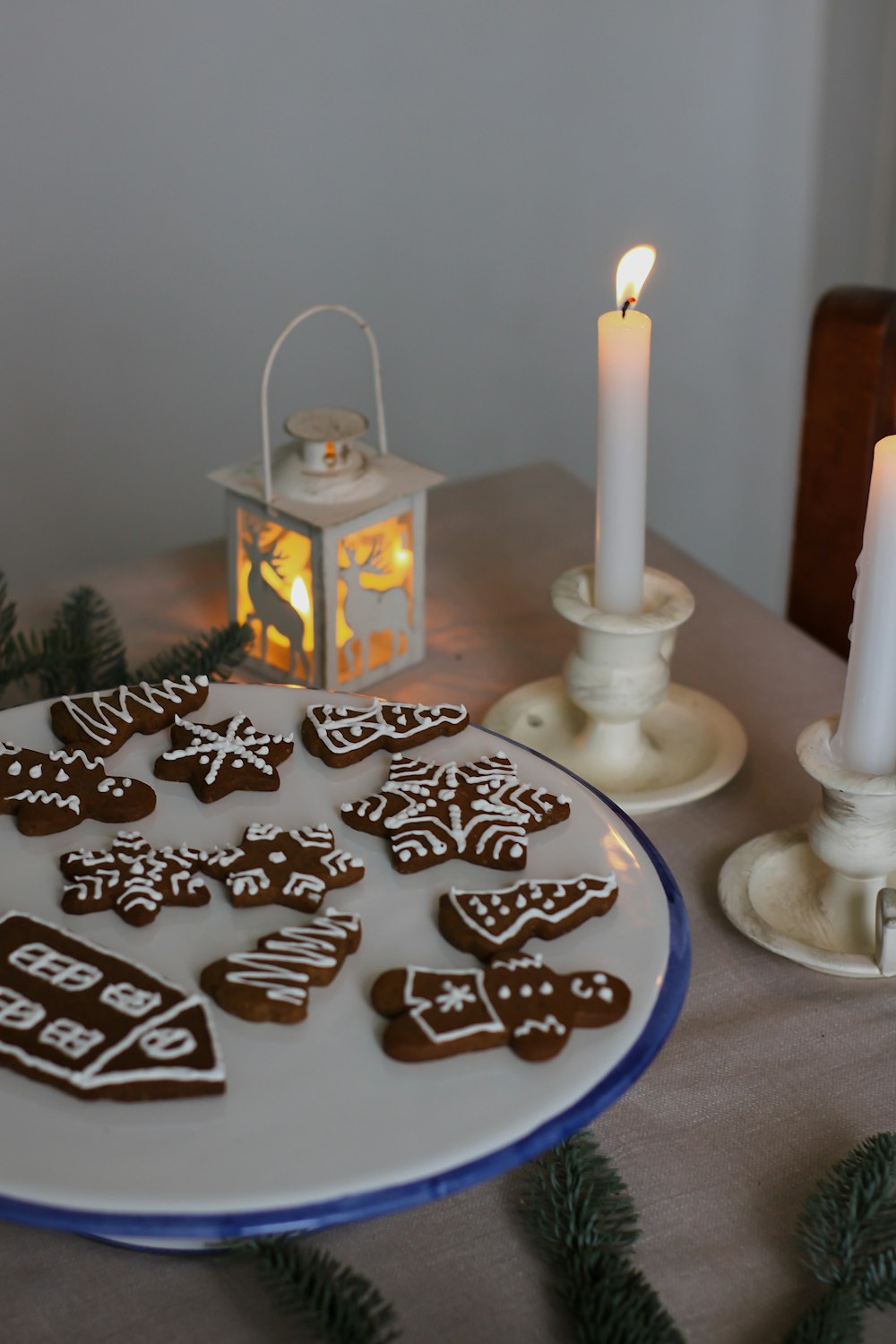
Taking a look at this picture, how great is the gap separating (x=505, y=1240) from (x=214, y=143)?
158cm

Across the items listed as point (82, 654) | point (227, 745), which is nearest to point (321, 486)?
point (82, 654)

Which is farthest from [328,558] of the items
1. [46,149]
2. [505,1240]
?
[46,149]

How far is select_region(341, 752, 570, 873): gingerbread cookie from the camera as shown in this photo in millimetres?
662

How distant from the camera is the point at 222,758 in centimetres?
71

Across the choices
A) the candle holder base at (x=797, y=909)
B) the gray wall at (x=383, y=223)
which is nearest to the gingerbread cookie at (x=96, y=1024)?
the candle holder base at (x=797, y=909)

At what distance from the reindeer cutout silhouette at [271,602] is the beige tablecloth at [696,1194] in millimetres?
147

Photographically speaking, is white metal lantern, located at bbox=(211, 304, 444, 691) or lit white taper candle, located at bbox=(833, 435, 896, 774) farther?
white metal lantern, located at bbox=(211, 304, 444, 691)

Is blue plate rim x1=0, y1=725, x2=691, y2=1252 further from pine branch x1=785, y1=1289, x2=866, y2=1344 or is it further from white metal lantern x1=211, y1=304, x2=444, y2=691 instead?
white metal lantern x1=211, y1=304, x2=444, y2=691

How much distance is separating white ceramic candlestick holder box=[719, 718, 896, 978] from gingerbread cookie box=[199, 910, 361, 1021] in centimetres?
29

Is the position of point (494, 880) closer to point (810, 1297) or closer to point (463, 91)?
point (810, 1297)

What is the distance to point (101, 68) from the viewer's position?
1.70 meters

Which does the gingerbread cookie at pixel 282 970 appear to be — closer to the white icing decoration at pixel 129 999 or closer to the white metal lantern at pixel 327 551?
the white icing decoration at pixel 129 999

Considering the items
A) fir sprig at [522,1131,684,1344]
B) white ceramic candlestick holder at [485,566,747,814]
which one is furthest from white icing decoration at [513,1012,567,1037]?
white ceramic candlestick holder at [485,566,747,814]

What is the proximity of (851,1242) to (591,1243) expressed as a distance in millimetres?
113
